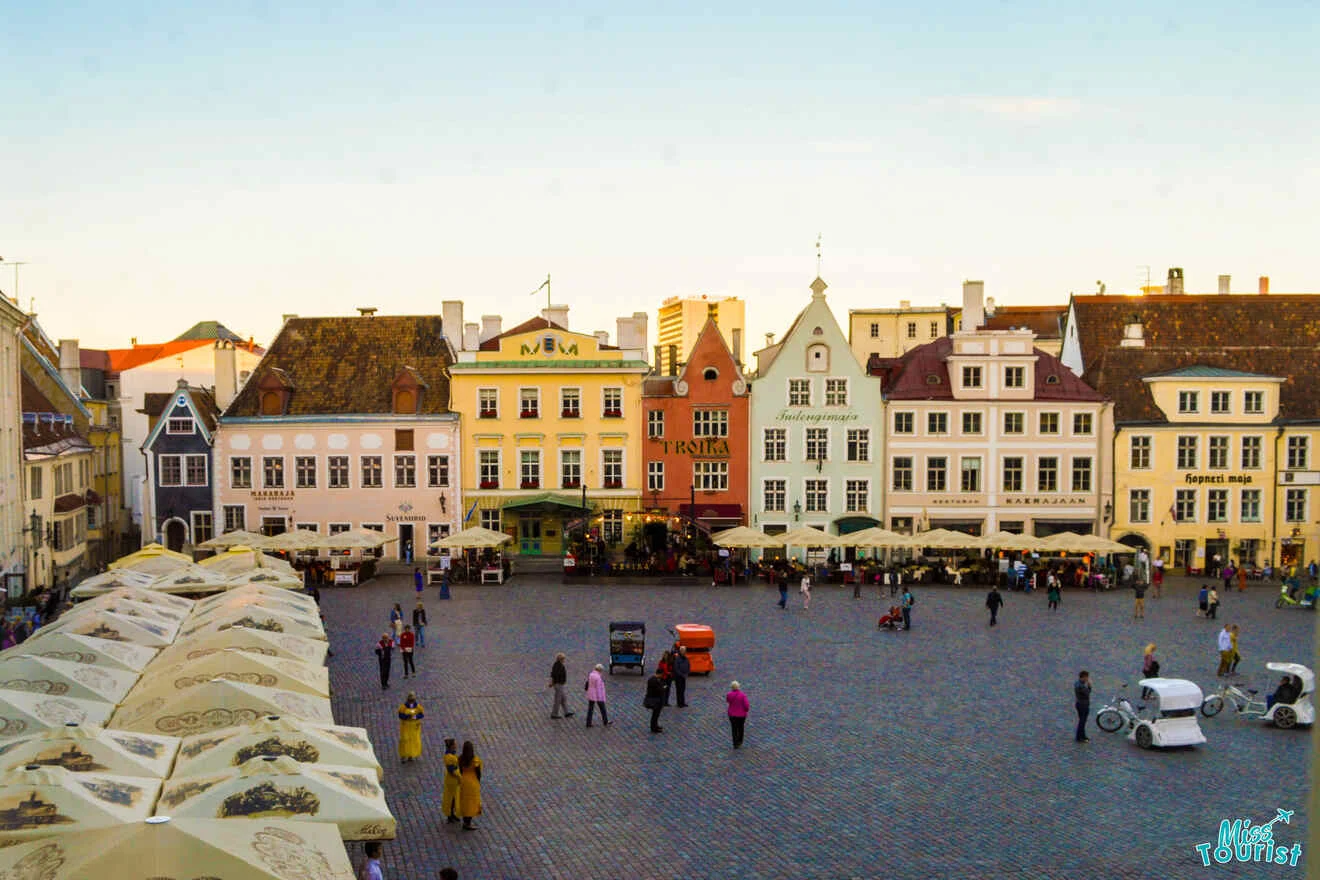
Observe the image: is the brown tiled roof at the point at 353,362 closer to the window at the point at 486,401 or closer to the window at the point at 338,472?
the window at the point at 486,401

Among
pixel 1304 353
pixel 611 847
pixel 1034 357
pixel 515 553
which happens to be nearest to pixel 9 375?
pixel 515 553

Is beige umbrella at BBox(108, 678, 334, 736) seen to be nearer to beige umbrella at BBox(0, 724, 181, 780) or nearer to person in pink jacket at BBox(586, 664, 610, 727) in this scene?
beige umbrella at BBox(0, 724, 181, 780)

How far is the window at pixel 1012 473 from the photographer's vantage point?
167ft

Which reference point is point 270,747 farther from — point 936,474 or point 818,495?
point 936,474

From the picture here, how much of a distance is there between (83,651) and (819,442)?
118 feet

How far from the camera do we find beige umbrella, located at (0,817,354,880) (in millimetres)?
9859

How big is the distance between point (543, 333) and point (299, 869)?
4314 cm

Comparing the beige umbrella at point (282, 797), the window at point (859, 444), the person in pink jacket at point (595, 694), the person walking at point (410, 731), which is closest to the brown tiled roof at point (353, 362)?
the window at point (859, 444)

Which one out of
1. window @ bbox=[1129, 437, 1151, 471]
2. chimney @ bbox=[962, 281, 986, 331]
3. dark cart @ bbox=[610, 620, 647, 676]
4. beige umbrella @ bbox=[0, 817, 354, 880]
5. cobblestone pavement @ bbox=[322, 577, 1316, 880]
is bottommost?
cobblestone pavement @ bbox=[322, 577, 1316, 880]

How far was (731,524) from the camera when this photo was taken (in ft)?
168

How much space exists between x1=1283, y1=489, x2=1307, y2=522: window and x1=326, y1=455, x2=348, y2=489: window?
40.1 meters

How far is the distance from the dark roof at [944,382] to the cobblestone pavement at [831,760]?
17825 mm

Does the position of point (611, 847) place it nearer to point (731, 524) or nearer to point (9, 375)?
point (9, 375)

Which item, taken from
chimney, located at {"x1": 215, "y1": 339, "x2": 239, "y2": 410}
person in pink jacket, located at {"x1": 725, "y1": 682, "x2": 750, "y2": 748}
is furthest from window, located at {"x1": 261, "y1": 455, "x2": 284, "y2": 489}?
person in pink jacket, located at {"x1": 725, "y1": 682, "x2": 750, "y2": 748}
